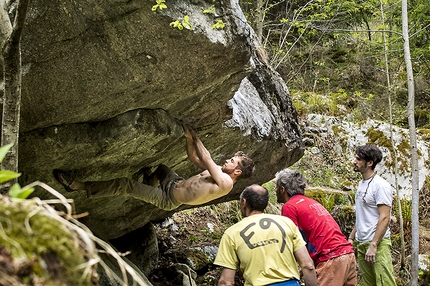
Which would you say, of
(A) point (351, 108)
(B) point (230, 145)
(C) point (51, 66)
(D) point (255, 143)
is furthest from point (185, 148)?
(A) point (351, 108)

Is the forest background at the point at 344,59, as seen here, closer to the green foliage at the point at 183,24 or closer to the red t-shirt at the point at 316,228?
the red t-shirt at the point at 316,228

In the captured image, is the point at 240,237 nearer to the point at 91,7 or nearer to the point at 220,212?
the point at 91,7

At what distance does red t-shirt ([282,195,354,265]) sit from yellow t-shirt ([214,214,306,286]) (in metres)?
0.87

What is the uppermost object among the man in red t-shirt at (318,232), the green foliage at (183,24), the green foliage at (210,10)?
the green foliage at (210,10)

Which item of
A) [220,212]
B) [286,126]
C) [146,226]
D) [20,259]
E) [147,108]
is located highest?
[20,259]

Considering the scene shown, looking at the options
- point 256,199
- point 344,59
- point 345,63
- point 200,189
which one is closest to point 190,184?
point 200,189

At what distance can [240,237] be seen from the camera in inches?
152

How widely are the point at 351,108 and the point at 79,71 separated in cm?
1226

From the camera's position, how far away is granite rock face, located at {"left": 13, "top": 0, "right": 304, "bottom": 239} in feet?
11.1

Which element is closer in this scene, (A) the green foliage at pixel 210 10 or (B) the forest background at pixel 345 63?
(A) the green foliage at pixel 210 10

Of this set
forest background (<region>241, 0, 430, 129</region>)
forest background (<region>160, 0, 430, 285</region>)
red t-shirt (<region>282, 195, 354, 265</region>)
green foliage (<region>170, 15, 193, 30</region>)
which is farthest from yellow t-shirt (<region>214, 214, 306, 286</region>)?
forest background (<region>241, 0, 430, 129</region>)

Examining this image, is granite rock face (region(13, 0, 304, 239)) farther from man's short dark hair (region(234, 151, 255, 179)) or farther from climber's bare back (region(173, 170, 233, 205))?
man's short dark hair (region(234, 151, 255, 179))

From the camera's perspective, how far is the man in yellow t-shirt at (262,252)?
3779mm

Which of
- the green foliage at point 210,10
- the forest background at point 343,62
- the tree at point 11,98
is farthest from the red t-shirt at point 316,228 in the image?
the forest background at point 343,62
